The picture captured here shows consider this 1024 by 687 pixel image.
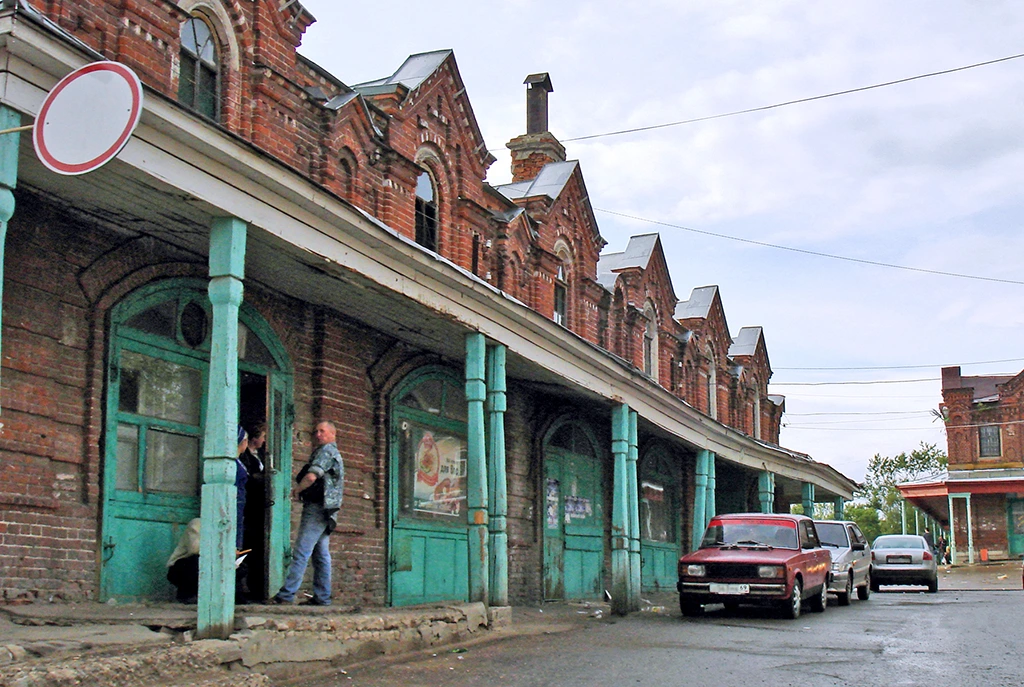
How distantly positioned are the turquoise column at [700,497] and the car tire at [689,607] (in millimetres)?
4792

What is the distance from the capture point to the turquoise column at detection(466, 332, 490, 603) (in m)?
12.0

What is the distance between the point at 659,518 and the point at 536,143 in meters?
8.68

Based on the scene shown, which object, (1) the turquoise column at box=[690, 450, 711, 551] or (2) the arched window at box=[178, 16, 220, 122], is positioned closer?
(2) the arched window at box=[178, 16, 220, 122]

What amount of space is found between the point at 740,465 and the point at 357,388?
45.9 feet

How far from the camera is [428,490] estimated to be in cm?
1474

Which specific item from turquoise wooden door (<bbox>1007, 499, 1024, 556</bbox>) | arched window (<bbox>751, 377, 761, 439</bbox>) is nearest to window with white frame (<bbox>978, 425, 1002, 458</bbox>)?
turquoise wooden door (<bbox>1007, 499, 1024, 556</bbox>)

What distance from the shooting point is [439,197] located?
16.3 meters

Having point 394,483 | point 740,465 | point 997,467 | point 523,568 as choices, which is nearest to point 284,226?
point 394,483

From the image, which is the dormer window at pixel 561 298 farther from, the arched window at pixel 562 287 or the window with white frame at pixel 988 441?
the window with white frame at pixel 988 441

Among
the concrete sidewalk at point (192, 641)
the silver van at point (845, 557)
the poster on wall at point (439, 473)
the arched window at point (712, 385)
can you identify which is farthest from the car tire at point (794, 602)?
the arched window at point (712, 385)

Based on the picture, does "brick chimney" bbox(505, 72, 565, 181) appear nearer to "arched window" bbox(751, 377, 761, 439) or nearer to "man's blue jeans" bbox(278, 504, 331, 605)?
"arched window" bbox(751, 377, 761, 439)

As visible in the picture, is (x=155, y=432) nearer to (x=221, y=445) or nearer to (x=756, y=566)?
(x=221, y=445)

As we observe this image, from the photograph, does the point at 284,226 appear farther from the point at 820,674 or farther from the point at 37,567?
the point at 820,674

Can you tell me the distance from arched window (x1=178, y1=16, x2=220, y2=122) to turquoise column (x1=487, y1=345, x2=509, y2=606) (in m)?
4.23
